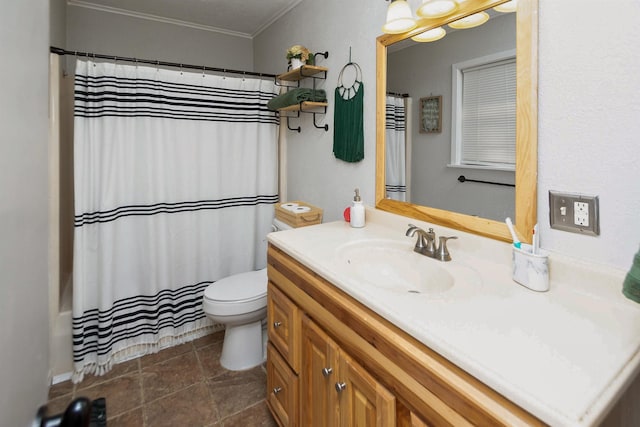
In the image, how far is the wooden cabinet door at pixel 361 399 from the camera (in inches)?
32.3

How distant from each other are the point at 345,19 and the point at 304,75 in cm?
41

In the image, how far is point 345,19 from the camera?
5.99 ft

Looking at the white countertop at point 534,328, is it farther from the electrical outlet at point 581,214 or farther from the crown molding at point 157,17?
the crown molding at point 157,17

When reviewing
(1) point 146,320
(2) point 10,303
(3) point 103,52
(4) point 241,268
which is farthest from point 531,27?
(3) point 103,52

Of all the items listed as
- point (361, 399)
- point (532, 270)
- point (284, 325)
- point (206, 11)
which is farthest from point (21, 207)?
point (206, 11)

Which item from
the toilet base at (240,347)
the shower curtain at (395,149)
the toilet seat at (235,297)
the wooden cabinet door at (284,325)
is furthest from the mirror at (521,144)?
the toilet base at (240,347)

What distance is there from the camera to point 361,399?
0.92m

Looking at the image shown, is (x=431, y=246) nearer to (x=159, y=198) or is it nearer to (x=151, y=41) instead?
(x=159, y=198)

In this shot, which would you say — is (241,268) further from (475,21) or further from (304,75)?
(475,21)

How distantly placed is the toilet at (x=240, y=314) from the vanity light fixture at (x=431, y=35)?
1.26m

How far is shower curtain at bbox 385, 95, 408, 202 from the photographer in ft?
5.17

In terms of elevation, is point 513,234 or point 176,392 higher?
point 513,234

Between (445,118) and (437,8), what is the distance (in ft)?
1.35

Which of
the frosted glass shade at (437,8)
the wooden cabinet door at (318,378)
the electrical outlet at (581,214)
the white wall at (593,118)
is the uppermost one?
the frosted glass shade at (437,8)
